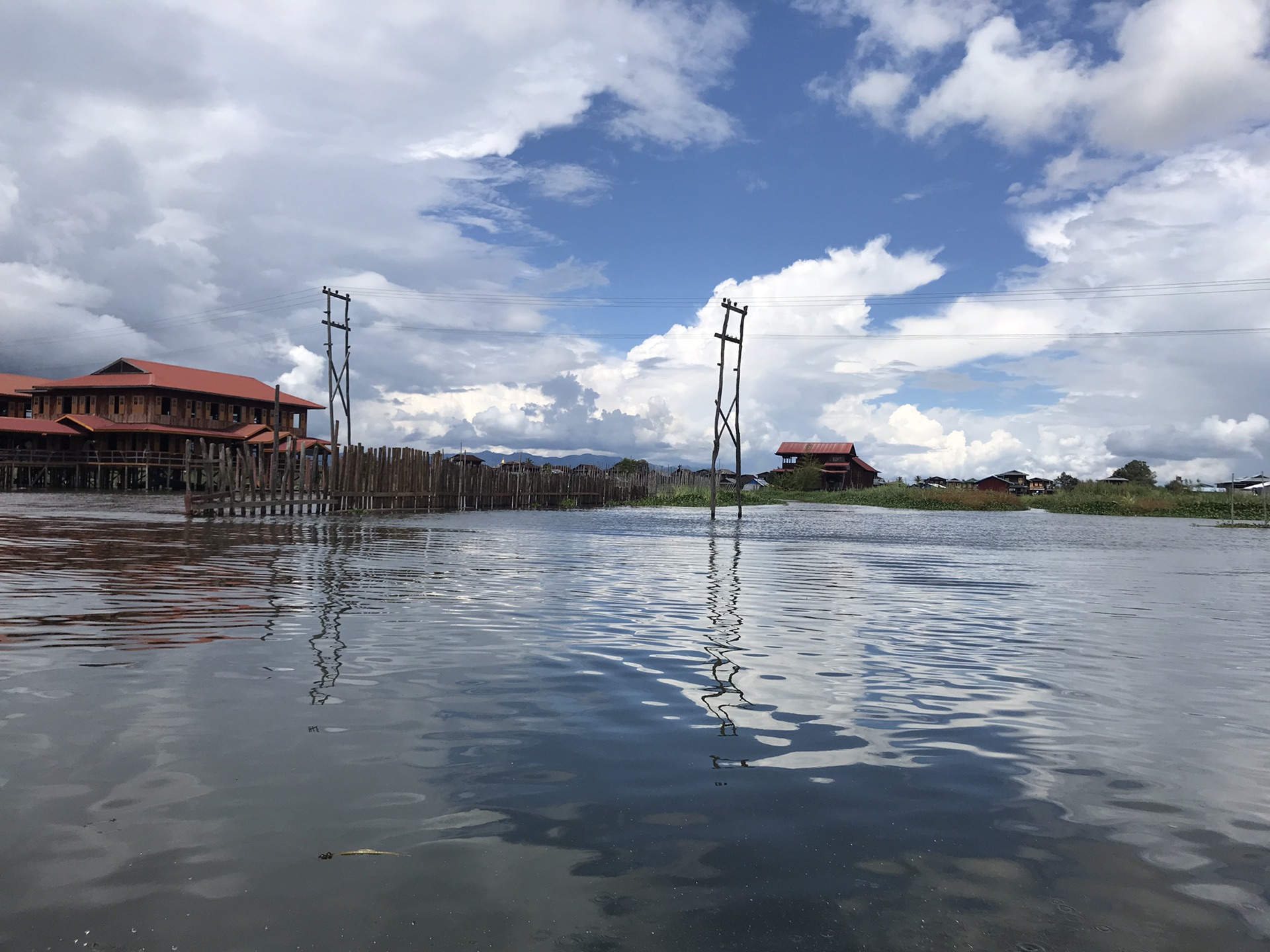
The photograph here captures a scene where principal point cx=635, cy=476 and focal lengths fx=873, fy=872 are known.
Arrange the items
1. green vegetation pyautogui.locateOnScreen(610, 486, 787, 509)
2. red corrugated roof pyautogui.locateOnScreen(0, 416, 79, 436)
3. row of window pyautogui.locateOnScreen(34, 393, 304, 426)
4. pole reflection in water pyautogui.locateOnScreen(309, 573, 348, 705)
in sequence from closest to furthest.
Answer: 1. pole reflection in water pyautogui.locateOnScreen(309, 573, 348, 705)
2. green vegetation pyautogui.locateOnScreen(610, 486, 787, 509)
3. red corrugated roof pyautogui.locateOnScreen(0, 416, 79, 436)
4. row of window pyautogui.locateOnScreen(34, 393, 304, 426)

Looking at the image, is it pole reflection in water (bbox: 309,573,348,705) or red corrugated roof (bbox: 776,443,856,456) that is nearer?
pole reflection in water (bbox: 309,573,348,705)

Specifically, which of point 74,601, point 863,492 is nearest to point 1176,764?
point 74,601

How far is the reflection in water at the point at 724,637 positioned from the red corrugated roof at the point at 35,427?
60366mm

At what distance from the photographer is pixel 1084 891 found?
298 cm

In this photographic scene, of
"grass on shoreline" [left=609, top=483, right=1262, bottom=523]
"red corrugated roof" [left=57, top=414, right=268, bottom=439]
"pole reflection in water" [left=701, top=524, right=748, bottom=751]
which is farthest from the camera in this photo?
"red corrugated roof" [left=57, top=414, right=268, bottom=439]

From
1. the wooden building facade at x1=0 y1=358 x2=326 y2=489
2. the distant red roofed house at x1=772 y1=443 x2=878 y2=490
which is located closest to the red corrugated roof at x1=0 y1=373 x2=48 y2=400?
the wooden building facade at x1=0 y1=358 x2=326 y2=489

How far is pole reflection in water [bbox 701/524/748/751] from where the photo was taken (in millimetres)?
5250

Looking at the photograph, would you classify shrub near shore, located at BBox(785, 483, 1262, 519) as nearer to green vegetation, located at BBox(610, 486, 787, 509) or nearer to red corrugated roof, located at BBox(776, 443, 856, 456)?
green vegetation, located at BBox(610, 486, 787, 509)

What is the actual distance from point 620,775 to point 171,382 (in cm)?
6630

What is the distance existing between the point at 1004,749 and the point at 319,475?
27066mm

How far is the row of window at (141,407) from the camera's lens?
61.7 m

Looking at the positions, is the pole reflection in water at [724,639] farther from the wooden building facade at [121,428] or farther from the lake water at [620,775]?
the wooden building facade at [121,428]

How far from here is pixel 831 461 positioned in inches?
3438

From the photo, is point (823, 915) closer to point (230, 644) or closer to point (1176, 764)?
point (1176, 764)
